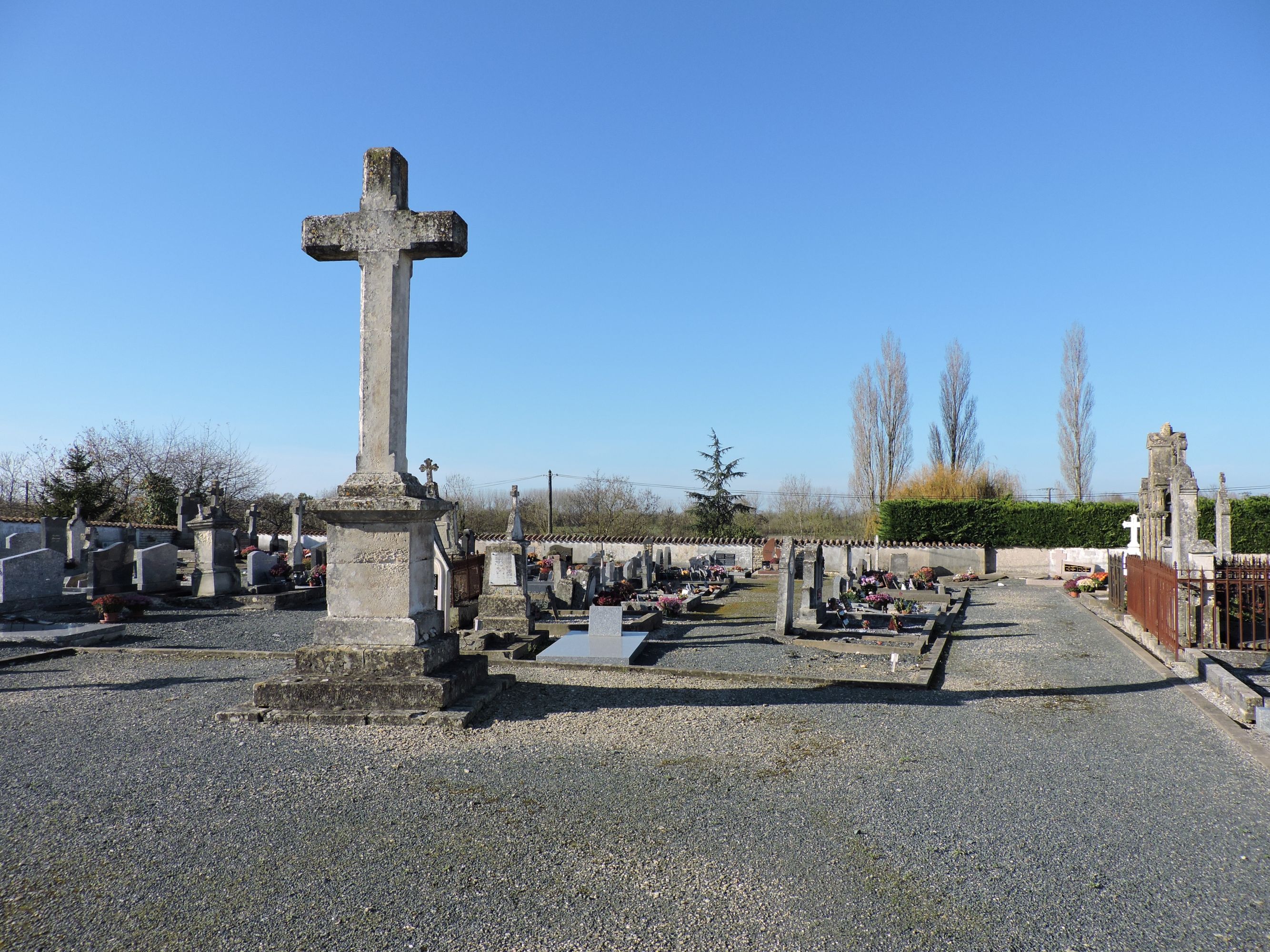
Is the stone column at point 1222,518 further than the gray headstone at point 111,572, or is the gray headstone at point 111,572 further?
the stone column at point 1222,518

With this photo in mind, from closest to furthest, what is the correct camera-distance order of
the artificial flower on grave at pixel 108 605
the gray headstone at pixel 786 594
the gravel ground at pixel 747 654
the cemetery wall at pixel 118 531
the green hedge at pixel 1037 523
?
the gravel ground at pixel 747 654 < the gray headstone at pixel 786 594 < the artificial flower on grave at pixel 108 605 < the cemetery wall at pixel 118 531 < the green hedge at pixel 1037 523

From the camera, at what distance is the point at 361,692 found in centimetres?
555

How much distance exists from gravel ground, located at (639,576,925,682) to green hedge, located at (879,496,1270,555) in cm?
1751

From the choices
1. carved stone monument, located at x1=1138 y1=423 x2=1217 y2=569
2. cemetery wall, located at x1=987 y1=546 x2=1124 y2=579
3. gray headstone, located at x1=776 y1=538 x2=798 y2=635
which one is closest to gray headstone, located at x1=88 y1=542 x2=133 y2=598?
gray headstone, located at x1=776 y1=538 x2=798 y2=635

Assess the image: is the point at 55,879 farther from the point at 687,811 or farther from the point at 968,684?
the point at 968,684

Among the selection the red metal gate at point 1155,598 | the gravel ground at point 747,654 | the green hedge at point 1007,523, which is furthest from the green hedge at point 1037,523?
the gravel ground at point 747,654

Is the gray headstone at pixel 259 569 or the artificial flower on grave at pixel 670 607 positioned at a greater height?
the gray headstone at pixel 259 569

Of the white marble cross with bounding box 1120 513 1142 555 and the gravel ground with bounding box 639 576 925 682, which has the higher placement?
the white marble cross with bounding box 1120 513 1142 555

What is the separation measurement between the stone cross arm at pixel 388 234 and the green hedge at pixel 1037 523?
26.0 metres

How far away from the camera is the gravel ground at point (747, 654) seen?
8.35 m

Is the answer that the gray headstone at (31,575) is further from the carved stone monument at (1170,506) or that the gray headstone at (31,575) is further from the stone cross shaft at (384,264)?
the carved stone monument at (1170,506)

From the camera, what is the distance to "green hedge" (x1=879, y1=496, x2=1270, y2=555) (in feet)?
83.7

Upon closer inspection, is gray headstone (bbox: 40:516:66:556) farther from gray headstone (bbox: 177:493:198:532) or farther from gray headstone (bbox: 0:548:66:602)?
gray headstone (bbox: 0:548:66:602)

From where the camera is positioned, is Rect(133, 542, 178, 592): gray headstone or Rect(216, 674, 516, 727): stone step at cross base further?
Rect(133, 542, 178, 592): gray headstone
